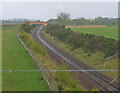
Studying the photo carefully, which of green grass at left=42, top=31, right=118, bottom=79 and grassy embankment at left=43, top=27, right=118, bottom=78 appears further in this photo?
grassy embankment at left=43, top=27, right=118, bottom=78

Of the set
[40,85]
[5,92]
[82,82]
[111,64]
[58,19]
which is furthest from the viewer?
[58,19]

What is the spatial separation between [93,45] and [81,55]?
337 centimetres

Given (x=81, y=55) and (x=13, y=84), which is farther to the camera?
(x=81, y=55)

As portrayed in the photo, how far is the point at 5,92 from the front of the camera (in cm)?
1538

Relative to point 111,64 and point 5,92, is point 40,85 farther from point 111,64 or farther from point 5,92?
point 111,64

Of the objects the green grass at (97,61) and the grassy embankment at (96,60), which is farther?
the grassy embankment at (96,60)

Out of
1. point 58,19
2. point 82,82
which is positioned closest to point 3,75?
point 82,82

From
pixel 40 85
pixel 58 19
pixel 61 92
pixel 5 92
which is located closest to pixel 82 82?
pixel 40 85

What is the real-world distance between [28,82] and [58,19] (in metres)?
133

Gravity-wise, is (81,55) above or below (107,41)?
below

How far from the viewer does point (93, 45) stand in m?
34.3

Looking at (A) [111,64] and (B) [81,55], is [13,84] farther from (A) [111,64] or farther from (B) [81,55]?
(B) [81,55]

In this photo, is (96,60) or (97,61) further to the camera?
(96,60)

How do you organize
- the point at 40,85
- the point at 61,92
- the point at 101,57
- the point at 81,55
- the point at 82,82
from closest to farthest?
the point at 61,92
the point at 40,85
the point at 82,82
the point at 101,57
the point at 81,55
